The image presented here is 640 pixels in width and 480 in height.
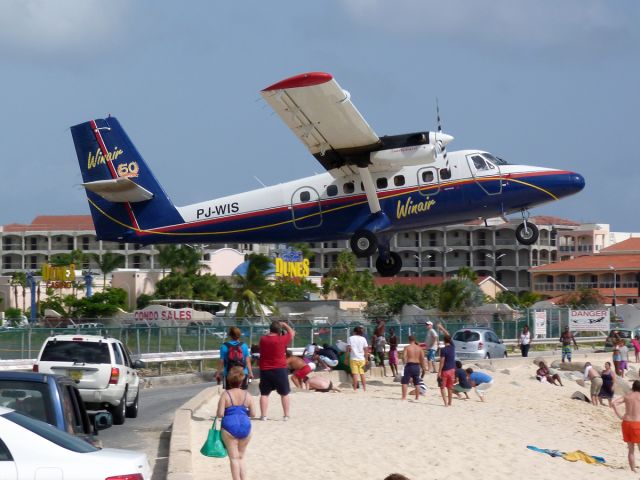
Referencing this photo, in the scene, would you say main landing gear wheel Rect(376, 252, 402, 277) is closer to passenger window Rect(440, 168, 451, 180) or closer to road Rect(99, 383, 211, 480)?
passenger window Rect(440, 168, 451, 180)

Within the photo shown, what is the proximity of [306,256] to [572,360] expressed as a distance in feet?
205

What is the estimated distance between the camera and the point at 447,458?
59.7ft

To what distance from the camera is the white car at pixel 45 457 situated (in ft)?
26.7

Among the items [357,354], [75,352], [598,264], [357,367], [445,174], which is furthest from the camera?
[598,264]

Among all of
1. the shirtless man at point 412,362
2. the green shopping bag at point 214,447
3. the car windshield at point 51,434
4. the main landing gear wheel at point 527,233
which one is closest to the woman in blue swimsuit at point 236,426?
the green shopping bag at point 214,447

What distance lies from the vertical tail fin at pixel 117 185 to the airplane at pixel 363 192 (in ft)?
1.74

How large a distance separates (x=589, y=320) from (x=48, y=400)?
47.5 m

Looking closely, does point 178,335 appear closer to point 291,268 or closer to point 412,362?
point 412,362

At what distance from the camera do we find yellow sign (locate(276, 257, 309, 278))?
3828 inches

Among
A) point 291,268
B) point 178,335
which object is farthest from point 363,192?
point 291,268

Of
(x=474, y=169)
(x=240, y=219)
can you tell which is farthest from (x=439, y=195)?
(x=240, y=219)

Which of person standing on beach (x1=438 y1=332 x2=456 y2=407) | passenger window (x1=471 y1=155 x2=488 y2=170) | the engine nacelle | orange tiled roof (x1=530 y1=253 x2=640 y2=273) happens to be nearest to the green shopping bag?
person standing on beach (x1=438 y1=332 x2=456 y2=407)

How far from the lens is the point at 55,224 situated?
457 ft

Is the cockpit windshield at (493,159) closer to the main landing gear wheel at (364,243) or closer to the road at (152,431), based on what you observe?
the main landing gear wheel at (364,243)
